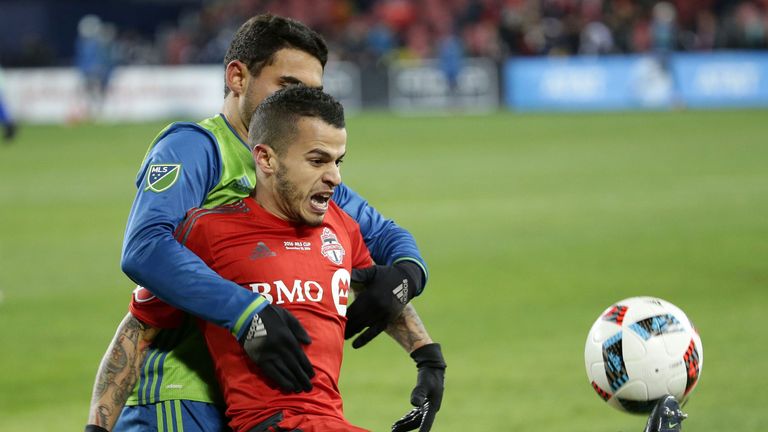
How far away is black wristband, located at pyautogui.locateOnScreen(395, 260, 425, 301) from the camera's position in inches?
172

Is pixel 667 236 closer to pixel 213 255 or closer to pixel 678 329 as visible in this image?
pixel 678 329

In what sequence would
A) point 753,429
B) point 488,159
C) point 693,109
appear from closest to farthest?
point 753,429 < point 488,159 < point 693,109

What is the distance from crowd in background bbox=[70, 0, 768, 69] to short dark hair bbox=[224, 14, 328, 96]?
91.5 feet

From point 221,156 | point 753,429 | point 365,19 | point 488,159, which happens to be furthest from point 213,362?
point 365,19

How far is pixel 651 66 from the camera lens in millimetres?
32250

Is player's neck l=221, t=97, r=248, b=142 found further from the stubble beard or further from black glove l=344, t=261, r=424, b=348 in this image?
black glove l=344, t=261, r=424, b=348

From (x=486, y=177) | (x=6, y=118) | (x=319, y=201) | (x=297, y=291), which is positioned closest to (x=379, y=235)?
(x=319, y=201)

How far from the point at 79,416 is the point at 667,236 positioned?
703cm

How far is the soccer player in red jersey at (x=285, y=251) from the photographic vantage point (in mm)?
3922

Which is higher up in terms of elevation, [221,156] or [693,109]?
[221,156]

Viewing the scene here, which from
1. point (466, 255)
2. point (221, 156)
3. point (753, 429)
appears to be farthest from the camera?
point (466, 255)

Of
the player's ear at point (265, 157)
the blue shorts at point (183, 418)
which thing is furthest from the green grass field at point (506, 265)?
the player's ear at point (265, 157)

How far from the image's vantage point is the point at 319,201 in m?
4.08

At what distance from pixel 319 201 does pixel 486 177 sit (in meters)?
13.7
